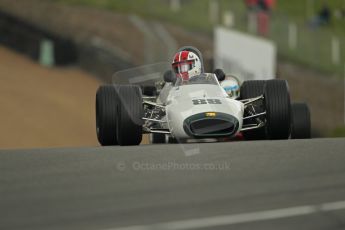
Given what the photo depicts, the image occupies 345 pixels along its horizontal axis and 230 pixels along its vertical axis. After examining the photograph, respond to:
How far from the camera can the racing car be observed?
11.2 metres

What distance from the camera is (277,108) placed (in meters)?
12.0

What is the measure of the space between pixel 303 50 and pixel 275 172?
796 inches

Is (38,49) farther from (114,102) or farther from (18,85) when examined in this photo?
(114,102)

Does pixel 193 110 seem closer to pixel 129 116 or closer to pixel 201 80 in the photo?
pixel 129 116

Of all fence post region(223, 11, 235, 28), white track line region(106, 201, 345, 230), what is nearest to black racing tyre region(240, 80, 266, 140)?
white track line region(106, 201, 345, 230)

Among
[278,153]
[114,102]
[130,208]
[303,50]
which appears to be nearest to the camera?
[130,208]

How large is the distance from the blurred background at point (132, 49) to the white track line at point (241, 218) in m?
19.9

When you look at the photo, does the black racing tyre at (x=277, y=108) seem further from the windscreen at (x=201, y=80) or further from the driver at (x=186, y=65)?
the driver at (x=186, y=65)

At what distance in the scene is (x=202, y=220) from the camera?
18.4 ft

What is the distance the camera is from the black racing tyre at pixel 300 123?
1355 centimetres

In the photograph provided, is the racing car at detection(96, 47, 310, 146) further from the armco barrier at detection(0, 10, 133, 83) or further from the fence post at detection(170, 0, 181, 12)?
the fence post at detection(170, 0, 181, 12)

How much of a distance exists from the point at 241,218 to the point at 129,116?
586 centimetres

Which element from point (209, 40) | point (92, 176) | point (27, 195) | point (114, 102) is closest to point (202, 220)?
point (27, 195)

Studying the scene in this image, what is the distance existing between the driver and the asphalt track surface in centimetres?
353
